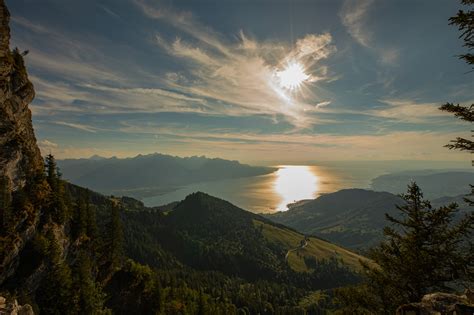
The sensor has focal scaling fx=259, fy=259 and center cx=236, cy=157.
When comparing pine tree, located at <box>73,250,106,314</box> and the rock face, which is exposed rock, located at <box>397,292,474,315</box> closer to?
pine tree, located at <box>73,250,106,314</box>

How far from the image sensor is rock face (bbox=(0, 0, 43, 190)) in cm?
5997

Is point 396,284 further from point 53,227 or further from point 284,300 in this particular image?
point 284,300

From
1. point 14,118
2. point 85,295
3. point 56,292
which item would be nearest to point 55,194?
point 14,118

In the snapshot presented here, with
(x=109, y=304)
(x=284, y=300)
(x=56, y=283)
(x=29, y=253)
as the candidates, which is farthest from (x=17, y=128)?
(x=284, y=300)

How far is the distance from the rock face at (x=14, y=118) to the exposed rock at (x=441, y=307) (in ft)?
242

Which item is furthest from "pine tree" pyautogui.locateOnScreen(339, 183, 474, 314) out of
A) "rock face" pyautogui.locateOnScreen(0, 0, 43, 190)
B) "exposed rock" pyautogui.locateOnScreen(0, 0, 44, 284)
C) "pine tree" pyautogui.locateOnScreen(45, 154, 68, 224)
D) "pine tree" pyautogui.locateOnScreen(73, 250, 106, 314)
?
"pine tree" pyautogui.locateOnScreen(45, 154, 68, 224)

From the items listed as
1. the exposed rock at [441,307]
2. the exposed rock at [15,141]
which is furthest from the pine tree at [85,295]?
the exposed rock at [441,307]

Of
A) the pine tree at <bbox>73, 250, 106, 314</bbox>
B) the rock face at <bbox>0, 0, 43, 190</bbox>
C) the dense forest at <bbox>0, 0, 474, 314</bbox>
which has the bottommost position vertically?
the pine tree at <bbox>73, 250, 106, 314</bbox>

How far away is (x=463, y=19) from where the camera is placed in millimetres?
12867

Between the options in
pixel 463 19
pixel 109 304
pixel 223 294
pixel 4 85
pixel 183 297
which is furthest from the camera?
pixel 223 294

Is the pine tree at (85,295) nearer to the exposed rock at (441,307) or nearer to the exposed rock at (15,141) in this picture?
the exposed rock at (15,141)

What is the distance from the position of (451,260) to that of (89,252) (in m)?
87.0

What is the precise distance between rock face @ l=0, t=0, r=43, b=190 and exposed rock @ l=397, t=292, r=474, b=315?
73.9 metres

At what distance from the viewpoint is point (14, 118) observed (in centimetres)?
6494
